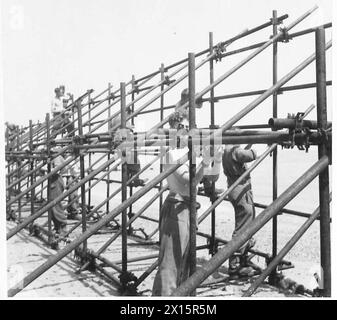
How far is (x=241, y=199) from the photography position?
5754 millimetres

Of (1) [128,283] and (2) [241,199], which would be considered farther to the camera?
(2) [241,199]

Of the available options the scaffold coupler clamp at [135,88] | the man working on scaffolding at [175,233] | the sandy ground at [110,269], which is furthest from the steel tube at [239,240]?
the scaffold coupler clamp at [135,88]

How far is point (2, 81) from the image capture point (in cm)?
317

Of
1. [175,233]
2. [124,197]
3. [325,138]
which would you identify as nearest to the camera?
[325,138]

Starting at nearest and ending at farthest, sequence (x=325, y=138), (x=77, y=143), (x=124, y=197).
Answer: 1. (x=325, y=138)
2. (x=124, y=197)
3. (x=77, y=143)

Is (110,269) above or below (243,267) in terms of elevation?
below

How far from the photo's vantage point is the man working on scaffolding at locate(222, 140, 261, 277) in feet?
18.2

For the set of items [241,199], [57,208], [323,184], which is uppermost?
[323,184]

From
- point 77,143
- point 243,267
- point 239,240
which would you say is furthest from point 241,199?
point 239,240

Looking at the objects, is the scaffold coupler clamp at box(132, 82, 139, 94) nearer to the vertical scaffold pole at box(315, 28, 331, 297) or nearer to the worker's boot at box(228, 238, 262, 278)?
the worker's boot at box(228, 238, 262, 278)

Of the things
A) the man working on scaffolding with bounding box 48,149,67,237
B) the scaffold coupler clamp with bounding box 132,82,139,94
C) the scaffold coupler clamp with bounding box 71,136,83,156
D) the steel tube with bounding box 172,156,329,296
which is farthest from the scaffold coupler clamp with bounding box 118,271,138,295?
the scaffold coupler clamp with bounding box 132,82,139,94

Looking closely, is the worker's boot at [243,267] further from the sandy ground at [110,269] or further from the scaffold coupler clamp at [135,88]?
the scaffold coupler clamp at [135,88]

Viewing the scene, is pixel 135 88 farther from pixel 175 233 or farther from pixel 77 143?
pixel 175 233
